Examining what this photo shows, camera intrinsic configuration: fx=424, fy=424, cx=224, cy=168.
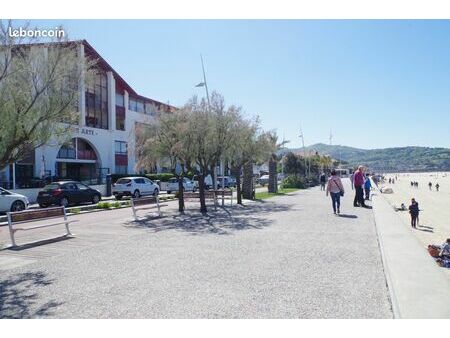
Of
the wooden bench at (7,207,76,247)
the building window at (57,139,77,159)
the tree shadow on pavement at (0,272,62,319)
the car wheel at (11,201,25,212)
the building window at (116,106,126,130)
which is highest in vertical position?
the building window at (116,106,126,130)

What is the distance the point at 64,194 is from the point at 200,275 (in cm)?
1735

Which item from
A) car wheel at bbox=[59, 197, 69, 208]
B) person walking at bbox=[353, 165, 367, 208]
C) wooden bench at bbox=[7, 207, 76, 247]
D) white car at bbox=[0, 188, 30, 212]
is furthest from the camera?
car wheel at bbox=[59, 197, 69, 208]

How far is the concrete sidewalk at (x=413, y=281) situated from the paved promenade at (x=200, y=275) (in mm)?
161

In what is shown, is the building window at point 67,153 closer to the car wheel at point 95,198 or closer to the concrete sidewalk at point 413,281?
the car wheel at point 95,198

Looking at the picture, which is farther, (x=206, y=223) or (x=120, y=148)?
(x=120, y=148)

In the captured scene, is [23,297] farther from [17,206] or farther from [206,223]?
[17,206]

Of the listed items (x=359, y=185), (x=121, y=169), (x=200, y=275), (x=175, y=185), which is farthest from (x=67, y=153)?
(x=200, y=275)

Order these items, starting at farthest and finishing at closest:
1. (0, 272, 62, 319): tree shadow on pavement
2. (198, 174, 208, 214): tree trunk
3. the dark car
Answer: the dark car → (198, 174, 208, 214): tree trunk → (0, 272, 62, 319): tree shadow on pavement

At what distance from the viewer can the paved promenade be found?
495 centimetres

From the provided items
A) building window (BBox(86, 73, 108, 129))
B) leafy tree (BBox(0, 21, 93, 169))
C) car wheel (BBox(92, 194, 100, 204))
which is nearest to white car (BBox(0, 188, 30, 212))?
car wheel (BBox(92, 194, 100, 204))

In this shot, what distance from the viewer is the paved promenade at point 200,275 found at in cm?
495

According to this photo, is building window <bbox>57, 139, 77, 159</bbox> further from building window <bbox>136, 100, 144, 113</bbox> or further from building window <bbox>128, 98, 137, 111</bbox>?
building window <bbox>136, 100, 144, 113</bbox>

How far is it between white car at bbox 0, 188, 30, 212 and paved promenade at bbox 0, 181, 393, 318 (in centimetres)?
833

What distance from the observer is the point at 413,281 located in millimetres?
5859
